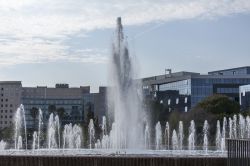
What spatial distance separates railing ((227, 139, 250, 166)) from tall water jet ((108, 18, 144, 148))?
1815 centimetres

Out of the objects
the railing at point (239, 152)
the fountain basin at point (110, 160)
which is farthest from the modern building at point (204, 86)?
the railing at point (239, 152)

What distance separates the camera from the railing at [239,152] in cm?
1697

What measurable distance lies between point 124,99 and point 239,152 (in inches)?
825

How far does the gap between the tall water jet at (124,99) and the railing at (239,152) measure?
1815cm

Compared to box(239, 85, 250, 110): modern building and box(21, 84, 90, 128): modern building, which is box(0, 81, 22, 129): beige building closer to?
box(21, 84, 90, 128): modern building

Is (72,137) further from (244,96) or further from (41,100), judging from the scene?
(41,100)

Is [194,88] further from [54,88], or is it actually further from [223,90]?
[54,88]

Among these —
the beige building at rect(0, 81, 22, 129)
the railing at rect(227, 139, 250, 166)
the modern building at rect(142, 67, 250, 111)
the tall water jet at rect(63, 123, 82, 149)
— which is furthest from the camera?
the beige building at rect(0, 81, 22, 129)

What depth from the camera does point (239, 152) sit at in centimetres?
1762

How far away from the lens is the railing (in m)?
17.0

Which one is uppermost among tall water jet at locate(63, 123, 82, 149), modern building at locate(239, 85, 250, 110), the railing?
modern building at locate(239, 85, 250, 110)

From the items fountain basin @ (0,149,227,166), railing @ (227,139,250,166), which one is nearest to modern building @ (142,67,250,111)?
fountain basin @ (0,149,227,166)

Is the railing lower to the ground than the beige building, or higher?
lower

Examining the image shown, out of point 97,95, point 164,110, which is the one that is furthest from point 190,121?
point 97,95
